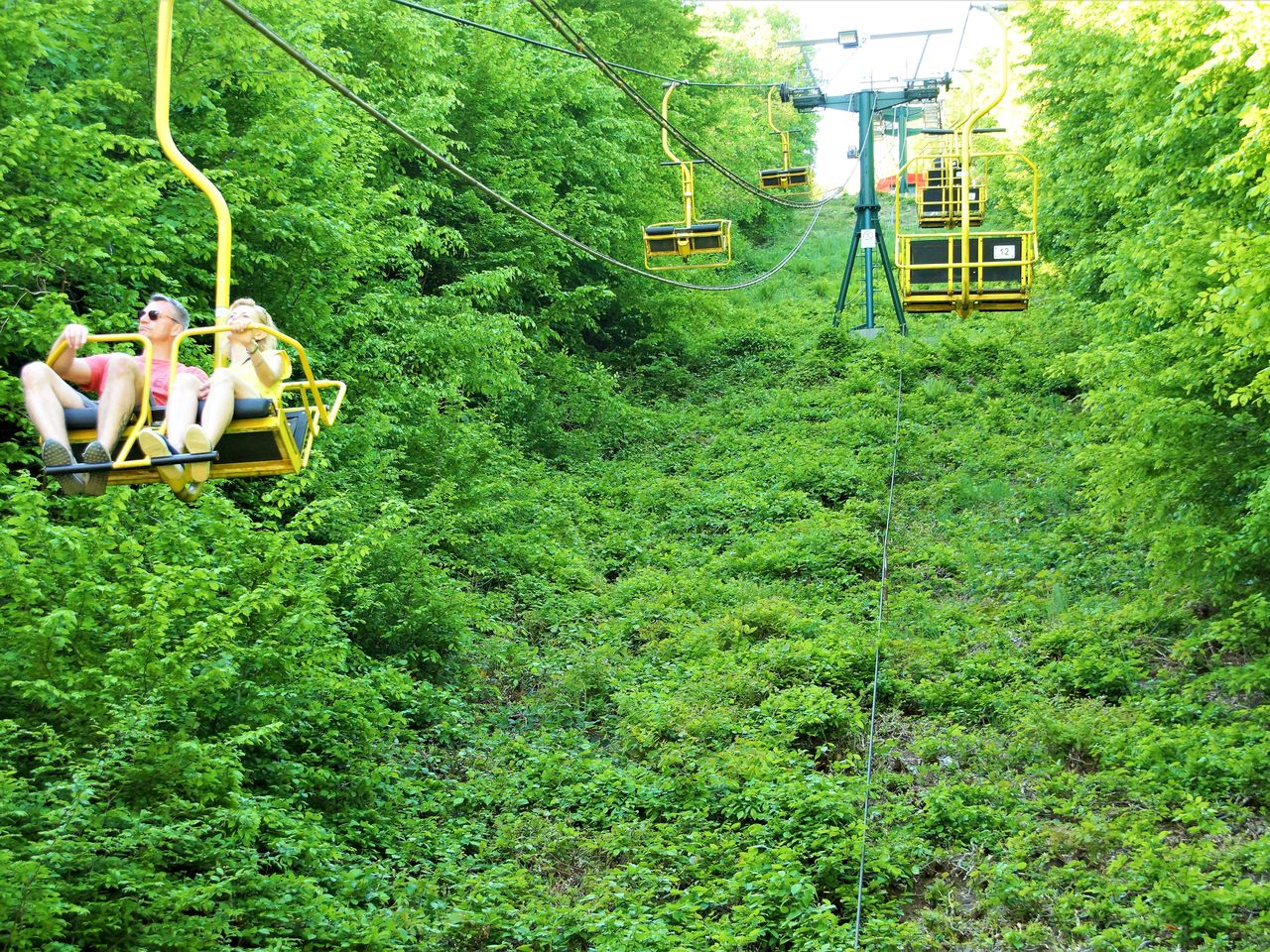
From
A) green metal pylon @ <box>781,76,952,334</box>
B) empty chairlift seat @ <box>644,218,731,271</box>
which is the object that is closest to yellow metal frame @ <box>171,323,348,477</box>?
empty chairlift seat @ <box>644,218,731,271</box>

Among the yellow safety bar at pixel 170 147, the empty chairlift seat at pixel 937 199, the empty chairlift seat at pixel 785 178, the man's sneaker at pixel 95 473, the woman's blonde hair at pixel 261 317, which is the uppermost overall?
the empty chairlift seat at pixel 785 178

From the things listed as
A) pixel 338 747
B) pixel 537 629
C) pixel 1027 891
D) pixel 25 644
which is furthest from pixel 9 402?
pixel 1027 891

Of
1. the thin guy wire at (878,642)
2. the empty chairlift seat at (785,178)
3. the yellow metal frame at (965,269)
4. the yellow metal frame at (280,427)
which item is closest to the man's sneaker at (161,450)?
the yellow metal frame at (280,427)

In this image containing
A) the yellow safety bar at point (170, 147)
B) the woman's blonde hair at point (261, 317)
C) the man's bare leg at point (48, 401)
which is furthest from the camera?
the woman's blonde hair at point (261, 317)

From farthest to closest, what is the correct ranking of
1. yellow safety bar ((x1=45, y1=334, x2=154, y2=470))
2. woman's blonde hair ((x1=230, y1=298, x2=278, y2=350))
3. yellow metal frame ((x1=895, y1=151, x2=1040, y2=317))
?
yellow metal frame ((x1=895, y1=151, x2=1040, y2=317)) → woman's blonde hair ((x1=230, y1=298, x2=278, y2=350)) → yellow safety bar ((x1=45, y1=334, x2=154, y2=470))

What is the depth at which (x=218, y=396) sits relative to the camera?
593 centimetres

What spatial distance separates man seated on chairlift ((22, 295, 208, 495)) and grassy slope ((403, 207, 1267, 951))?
12.8ft

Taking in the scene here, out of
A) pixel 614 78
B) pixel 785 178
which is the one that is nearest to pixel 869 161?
pixel 785 178

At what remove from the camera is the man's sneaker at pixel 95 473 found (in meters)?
5.59

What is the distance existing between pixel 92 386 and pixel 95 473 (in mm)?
718

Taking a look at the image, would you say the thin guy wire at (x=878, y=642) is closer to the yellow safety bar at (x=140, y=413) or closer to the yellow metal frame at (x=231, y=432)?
the yellow metal frame at (x=231, y=432)

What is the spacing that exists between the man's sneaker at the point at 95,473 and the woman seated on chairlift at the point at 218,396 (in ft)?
0.71

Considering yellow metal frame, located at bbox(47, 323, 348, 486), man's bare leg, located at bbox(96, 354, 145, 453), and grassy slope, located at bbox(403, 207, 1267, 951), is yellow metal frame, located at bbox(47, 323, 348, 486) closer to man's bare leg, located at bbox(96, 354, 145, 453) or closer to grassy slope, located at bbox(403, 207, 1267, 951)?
man's bare leg, located at bbox(96, 354, 145, 453)

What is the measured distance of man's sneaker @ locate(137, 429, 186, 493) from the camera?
18.3 feet
